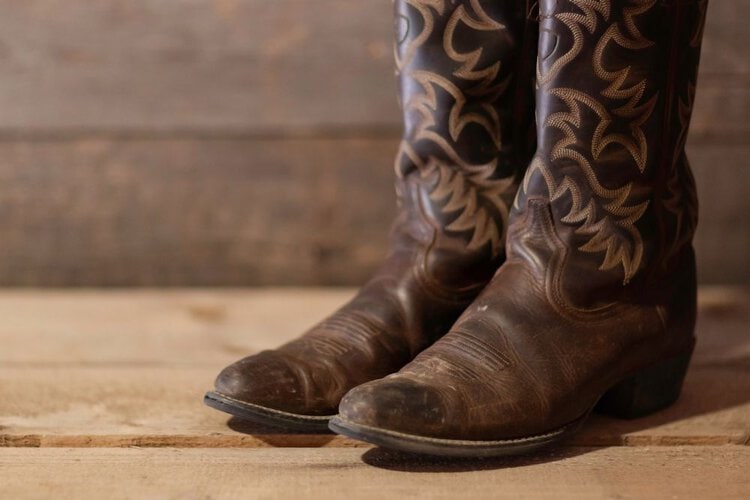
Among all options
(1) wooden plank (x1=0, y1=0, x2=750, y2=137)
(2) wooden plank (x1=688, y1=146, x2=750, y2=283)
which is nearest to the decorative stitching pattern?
(1) wooden plank (x1=0, y1=0, x2=750, y2=137)

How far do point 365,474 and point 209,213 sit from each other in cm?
91

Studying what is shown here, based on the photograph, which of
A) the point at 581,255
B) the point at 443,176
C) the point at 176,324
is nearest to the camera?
the point at 581,255

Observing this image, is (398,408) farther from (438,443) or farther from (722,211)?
(722,211)

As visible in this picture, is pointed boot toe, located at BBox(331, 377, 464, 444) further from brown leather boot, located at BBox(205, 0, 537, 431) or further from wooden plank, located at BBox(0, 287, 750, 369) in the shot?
wooden plank, located at BBox(0, 287, 750, 369)

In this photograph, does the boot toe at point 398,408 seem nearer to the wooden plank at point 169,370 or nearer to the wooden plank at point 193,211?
the wooden plank at point 169,370

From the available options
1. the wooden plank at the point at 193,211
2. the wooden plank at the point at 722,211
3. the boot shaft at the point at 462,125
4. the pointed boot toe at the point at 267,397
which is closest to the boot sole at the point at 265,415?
the pointed boot toe at the point at 267,397

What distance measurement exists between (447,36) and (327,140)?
650 mm

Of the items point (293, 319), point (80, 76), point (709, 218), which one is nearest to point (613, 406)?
point (293, 319)

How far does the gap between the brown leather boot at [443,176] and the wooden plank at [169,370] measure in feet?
0.45

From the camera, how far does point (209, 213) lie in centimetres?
162

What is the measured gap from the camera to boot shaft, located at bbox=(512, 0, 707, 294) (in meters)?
0.82

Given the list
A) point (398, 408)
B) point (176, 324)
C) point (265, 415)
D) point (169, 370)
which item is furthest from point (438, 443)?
point (176, 324)

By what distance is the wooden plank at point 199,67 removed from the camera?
153cm

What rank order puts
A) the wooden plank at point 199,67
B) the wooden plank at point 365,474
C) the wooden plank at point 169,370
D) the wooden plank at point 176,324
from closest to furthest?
the wooden plank at point 365,474, the wooden plank at point 169,370, the wooden plank at point 176,324, the wooden plank at point 199,67
